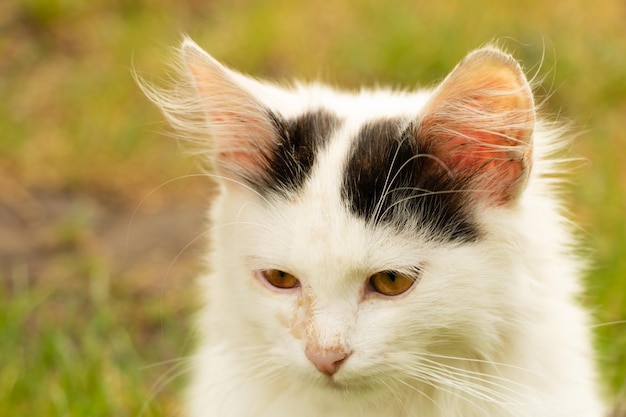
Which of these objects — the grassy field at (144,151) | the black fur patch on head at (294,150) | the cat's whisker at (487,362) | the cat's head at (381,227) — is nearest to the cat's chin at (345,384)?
the cat's head at (381,227)

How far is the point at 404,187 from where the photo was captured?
87.0 inches

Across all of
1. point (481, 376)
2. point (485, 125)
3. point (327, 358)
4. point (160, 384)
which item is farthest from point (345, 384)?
point (160, 384)

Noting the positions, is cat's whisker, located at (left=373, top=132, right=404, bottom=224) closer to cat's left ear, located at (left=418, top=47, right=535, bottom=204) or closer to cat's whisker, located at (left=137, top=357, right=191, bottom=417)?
cat's left ear, located at (left=418, top=47, right=535, bottom=204)

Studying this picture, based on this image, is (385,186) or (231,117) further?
(231,117)

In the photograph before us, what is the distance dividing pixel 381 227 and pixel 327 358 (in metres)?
0.34

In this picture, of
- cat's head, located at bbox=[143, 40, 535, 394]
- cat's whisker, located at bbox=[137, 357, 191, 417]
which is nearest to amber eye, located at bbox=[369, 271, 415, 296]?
cat's head, located at bbox=[143, 40, 535, 394]

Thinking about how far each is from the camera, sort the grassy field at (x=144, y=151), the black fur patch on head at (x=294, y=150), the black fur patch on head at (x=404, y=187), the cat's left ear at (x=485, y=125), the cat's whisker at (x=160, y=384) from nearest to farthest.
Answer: the cat's left ear at (x=485, y=125) < the black fur patch on head at (x=404, y=187) < the black fur patch on head at (x=294, y=150) < the cat's whisker at (x=160, y=384) < the grassy field at (x=144, y=151)

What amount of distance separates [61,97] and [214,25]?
1141mm

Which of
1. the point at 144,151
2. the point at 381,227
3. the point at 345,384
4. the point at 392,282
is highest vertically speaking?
the point at 144,151

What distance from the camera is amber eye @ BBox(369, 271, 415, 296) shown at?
7.00ft

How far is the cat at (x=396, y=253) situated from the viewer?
2105 millimetres

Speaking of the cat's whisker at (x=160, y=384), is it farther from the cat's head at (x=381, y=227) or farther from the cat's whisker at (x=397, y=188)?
the cat's whisker at (x=397, y=188)

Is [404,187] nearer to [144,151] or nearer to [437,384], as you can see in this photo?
[437,384]

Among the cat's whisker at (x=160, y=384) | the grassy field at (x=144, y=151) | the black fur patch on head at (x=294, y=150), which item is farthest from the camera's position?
the grassy field at (x=144, y=151)
